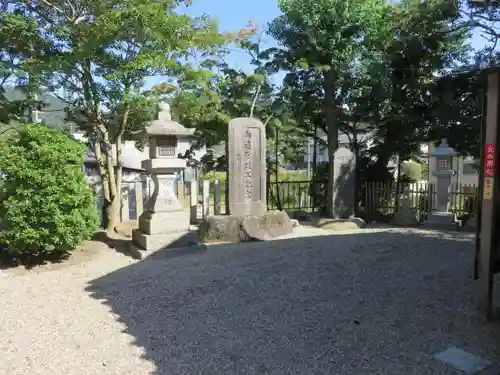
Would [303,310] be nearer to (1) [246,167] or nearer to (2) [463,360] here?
(2) [463,360]

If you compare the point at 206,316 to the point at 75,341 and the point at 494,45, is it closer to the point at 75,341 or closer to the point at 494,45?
the point at 75,341

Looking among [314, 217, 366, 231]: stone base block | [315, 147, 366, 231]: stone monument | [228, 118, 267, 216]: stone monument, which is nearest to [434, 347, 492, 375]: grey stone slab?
[228, 118, 267, 216]: stone monument

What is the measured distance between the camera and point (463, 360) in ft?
10.3

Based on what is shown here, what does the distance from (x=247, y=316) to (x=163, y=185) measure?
3830 millimetres

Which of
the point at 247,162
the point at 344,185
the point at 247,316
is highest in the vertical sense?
the point at 247,162

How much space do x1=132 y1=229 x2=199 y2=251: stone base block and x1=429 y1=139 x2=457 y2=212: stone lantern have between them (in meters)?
6.35

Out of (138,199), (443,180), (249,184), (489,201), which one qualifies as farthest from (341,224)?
(489,201)

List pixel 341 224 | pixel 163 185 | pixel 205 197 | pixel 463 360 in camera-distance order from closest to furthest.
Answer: pixel 463 360 → pixel 163 185 → pixel 341 224 → pixel 205 197

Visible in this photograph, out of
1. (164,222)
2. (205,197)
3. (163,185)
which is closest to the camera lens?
(164,222)

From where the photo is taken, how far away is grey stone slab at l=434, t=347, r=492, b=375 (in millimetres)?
3016

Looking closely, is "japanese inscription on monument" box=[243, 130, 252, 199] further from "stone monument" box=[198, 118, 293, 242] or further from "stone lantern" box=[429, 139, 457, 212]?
"stone lantern" box=[429, 139, 457, 212]

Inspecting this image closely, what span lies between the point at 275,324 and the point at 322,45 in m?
9.20

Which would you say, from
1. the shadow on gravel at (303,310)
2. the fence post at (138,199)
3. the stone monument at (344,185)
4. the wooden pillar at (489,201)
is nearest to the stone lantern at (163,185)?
the shadow on gravel at (303,310)

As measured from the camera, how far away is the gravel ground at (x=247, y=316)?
10.5 ft
